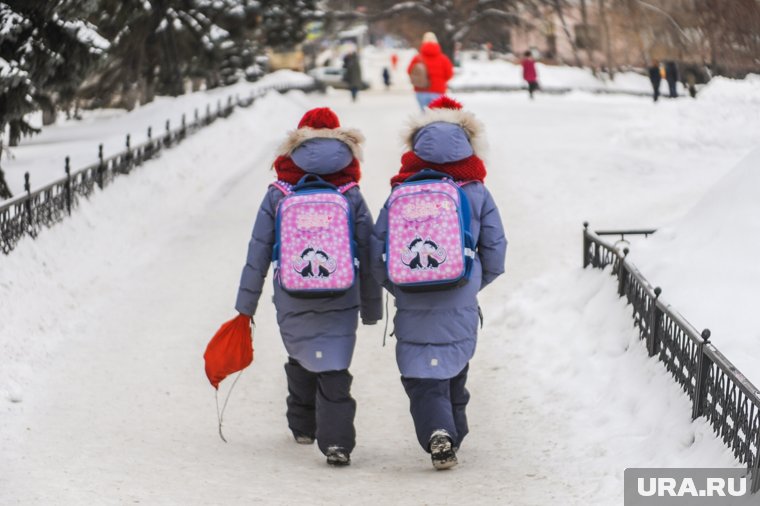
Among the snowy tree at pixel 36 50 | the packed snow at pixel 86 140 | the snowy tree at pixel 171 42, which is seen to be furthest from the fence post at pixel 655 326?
the snowy tree at pixel 171 42

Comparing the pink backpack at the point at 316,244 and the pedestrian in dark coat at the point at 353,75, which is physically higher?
the pink backpack at the point at 316,244

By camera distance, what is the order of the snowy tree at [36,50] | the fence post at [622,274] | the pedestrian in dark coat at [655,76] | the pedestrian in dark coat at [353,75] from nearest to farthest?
the fence post at [622,274]
the snowy tree at [36,50]
the pedestrian in dark coat at [655,76]
the pedestrian in dark coat at [353,75]

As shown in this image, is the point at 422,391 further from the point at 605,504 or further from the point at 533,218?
the point at 533,218

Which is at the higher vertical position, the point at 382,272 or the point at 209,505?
the point at 382,272

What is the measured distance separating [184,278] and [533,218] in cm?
472

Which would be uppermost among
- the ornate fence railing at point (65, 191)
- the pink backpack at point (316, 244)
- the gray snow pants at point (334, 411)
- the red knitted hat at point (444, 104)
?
the red knitted hat at point (444, 104)

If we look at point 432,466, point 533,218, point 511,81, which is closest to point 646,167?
point 533,218

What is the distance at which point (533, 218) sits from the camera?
15344 millimetres

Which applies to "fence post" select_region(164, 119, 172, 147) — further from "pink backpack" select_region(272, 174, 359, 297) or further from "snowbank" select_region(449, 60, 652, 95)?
"snowbank" select_region(449, 60, 652, 95)

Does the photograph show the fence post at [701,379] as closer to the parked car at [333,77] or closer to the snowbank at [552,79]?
the snowbank at [552,79]

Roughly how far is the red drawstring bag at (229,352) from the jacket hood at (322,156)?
3.26 ft

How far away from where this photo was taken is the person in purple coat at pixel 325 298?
682cm


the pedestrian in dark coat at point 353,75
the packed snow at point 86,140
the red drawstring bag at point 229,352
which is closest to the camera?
the red drawstring bag at point 229,352

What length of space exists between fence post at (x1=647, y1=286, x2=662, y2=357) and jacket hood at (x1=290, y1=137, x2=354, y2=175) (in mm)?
2088
